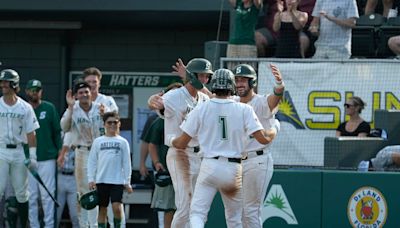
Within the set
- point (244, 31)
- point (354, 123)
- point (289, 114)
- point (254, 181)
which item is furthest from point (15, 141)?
point (354, 123)

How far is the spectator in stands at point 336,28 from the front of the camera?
1412cm

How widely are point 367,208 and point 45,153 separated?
478 centimetres

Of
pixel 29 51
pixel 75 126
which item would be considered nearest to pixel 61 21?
pixel 29 51

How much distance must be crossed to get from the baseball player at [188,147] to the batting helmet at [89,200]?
2106 millimetres

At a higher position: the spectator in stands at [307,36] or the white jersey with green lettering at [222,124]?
the spectator in stands at [307,36]

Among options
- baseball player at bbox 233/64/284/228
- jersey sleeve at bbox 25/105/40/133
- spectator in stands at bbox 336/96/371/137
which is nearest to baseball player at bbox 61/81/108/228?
jersey sleeve at bbox 25/105/40/133

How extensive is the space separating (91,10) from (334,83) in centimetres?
451

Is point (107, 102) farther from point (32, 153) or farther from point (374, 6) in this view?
point (374, 6)

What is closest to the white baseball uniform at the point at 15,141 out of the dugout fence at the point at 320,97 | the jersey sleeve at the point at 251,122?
the dugout fence at the point at 320,97

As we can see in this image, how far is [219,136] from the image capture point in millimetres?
10430

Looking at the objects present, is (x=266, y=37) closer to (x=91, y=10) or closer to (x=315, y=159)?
(x=315, y=159)

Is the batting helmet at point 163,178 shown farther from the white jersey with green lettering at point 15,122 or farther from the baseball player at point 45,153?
the baseball player at point 45,153

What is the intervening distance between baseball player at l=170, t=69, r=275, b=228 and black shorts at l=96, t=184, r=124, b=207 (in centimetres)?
281

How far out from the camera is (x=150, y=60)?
57.7ft
